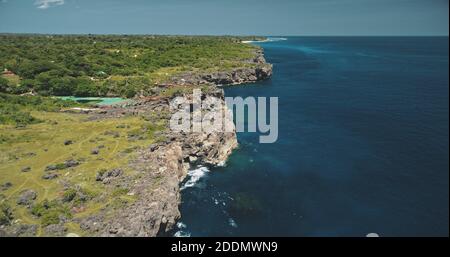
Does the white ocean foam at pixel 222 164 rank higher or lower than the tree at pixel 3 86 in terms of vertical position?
lower

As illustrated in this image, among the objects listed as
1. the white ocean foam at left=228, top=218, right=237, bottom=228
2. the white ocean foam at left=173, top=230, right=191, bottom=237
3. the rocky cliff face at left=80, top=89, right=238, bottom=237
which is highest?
the rocky cliff face at left=80, top=89, right=238, bottom=237

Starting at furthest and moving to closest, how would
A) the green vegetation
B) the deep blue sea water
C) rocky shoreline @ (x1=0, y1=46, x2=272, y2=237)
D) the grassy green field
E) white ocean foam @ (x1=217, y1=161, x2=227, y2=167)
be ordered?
the green vegetation < white ocean foam @ (x1=217, y1=161, x2=227, y2=167) < the deep blue sea water < the grassy green field < rocky shoreline @ (x1=0, y1=46, x2=272, y2=237)

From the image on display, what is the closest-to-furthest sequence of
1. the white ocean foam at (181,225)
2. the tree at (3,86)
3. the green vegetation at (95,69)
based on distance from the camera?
1. the white ocean foam at (181,225)
2. the tree at (3,86)
3. the green vegetation at (95,69)

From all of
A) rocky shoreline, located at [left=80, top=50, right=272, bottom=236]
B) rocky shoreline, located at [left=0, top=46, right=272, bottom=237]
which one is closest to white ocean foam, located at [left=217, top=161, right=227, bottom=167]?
rocky shoreline, located at [left=0, top=46, right=272, bottom=237]

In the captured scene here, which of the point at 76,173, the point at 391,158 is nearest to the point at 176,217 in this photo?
the point at 76,173

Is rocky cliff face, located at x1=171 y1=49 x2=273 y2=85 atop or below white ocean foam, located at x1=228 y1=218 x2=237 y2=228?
atop

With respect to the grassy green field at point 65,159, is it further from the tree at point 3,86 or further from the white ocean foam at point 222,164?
the tree at point 3,86

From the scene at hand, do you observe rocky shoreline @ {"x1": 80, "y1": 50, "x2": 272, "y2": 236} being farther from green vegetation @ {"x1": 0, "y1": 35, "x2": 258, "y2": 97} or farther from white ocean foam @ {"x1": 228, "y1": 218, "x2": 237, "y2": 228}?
green vegetation @ {"x1": 0, "y1": 35, "x2": 258, "y2": 97}

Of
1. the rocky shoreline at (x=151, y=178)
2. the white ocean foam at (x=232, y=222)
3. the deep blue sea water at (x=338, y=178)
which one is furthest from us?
the white ocean foam at (x=232, y=222)

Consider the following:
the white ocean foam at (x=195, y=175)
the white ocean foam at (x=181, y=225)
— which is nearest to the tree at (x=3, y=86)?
the white ocean foam at (x=195, y=175)
